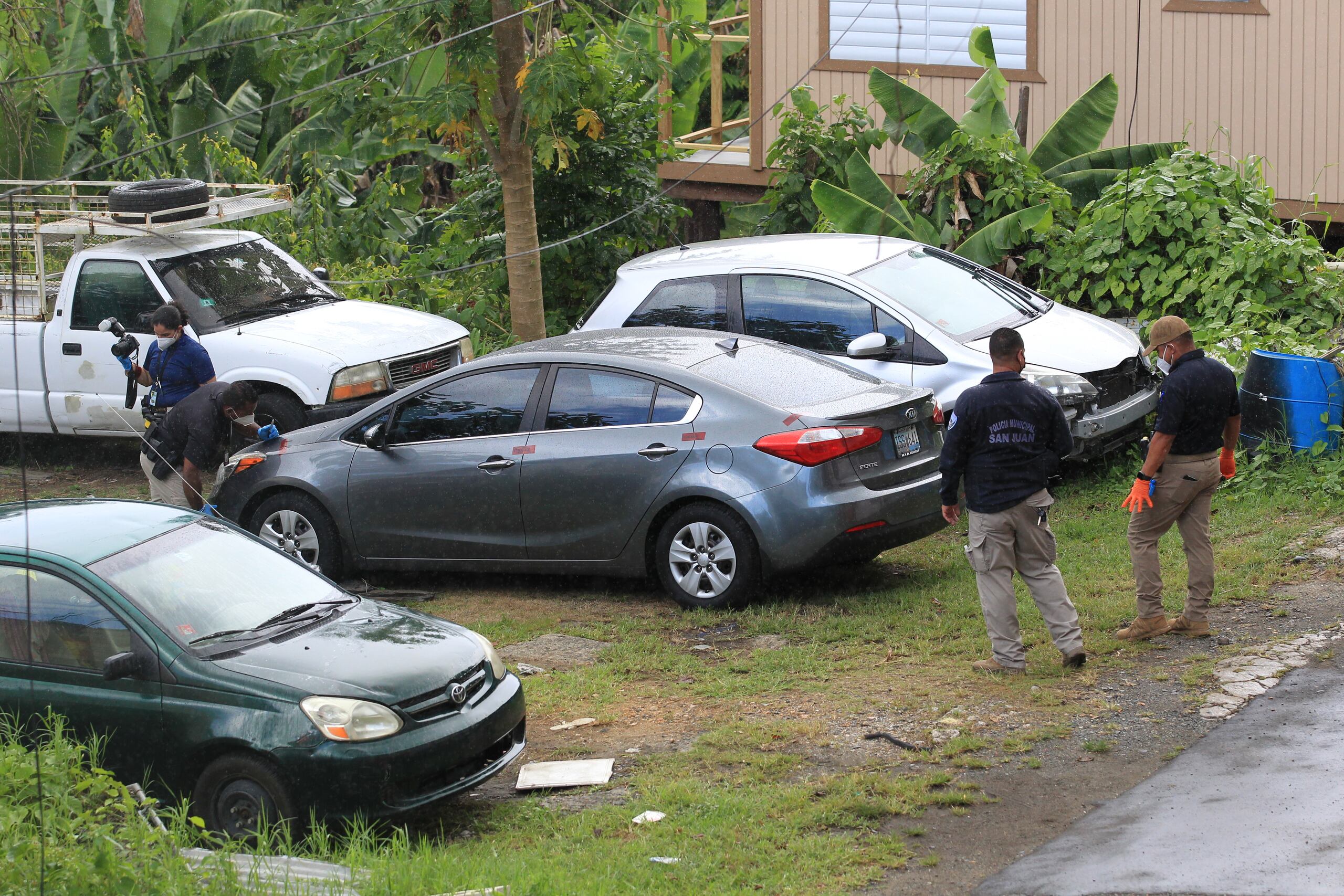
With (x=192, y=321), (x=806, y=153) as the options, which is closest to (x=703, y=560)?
(x=192, y=321)

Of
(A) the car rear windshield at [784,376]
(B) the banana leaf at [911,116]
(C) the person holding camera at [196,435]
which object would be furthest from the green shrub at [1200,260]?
(C) the person holding camera at [196,435]

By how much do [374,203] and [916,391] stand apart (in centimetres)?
1032

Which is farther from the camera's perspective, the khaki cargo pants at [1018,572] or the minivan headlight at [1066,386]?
the minivan headlight at [1066,386]

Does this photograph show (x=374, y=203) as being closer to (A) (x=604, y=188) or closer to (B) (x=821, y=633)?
(A) (x=604, y=188)

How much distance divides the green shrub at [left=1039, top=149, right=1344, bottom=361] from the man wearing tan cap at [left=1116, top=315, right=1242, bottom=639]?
3.89 meters

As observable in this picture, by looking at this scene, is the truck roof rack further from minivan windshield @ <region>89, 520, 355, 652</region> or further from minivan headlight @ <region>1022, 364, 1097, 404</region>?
minivan headlight @ <region>1022, 364, 1097, 404</region>

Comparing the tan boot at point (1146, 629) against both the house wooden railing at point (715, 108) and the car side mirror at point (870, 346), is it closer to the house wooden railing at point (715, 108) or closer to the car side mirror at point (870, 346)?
the car side mirror at point (870, 346)

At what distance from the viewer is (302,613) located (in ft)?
20.5

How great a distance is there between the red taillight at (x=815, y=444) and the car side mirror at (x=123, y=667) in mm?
3619

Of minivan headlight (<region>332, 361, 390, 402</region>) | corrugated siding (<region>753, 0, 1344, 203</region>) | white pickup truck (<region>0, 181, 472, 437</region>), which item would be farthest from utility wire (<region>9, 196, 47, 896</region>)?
corrugated siding (<region>753, 0, 1344, 203</region>)

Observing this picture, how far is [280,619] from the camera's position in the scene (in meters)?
6.15

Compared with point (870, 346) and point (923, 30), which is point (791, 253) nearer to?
point (870, 346)

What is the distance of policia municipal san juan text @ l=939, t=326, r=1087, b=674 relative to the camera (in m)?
6.74

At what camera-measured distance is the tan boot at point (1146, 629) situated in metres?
7.18
